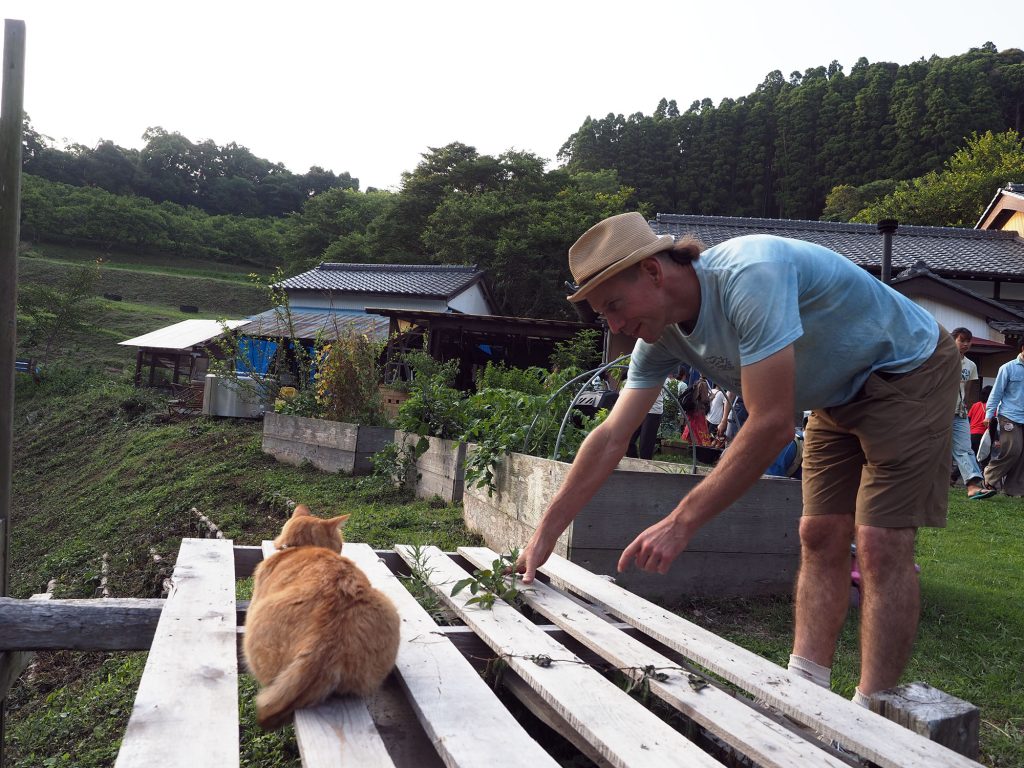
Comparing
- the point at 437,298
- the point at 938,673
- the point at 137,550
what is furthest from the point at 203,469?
the point at 437,298

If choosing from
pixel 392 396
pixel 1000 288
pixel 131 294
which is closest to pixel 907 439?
pixel 392 396

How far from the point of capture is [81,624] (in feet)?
7.59

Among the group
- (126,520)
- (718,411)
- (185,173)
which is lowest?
(126,520)

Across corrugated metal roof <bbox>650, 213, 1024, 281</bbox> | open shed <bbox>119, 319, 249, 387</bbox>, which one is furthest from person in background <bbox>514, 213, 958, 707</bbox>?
open shed <bbox>119, 319, 249, 387</bbox>

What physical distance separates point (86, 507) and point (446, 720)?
1010 centimetres

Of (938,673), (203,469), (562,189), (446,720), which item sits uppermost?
(562,189)

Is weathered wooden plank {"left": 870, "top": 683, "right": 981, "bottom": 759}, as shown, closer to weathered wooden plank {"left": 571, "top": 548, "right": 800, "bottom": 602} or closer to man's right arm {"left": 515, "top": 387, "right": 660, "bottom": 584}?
man's right arm {"left": 515, "top": 387, "right": 660, "bottom": 584}

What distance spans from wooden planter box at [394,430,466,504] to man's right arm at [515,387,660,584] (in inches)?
139

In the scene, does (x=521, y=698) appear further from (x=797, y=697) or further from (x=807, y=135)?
(x=807, y=135)

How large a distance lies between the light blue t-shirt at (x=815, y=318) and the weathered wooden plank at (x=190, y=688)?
144 centimetres

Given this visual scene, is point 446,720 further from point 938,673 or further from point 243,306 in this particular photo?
point 243,306

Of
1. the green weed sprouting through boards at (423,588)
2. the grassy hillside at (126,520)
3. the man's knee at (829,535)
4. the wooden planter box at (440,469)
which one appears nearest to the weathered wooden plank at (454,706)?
the green weed sprouting through boards at (423,588)

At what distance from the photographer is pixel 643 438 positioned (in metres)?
7.46

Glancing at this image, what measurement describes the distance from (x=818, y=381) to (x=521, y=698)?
119cm
